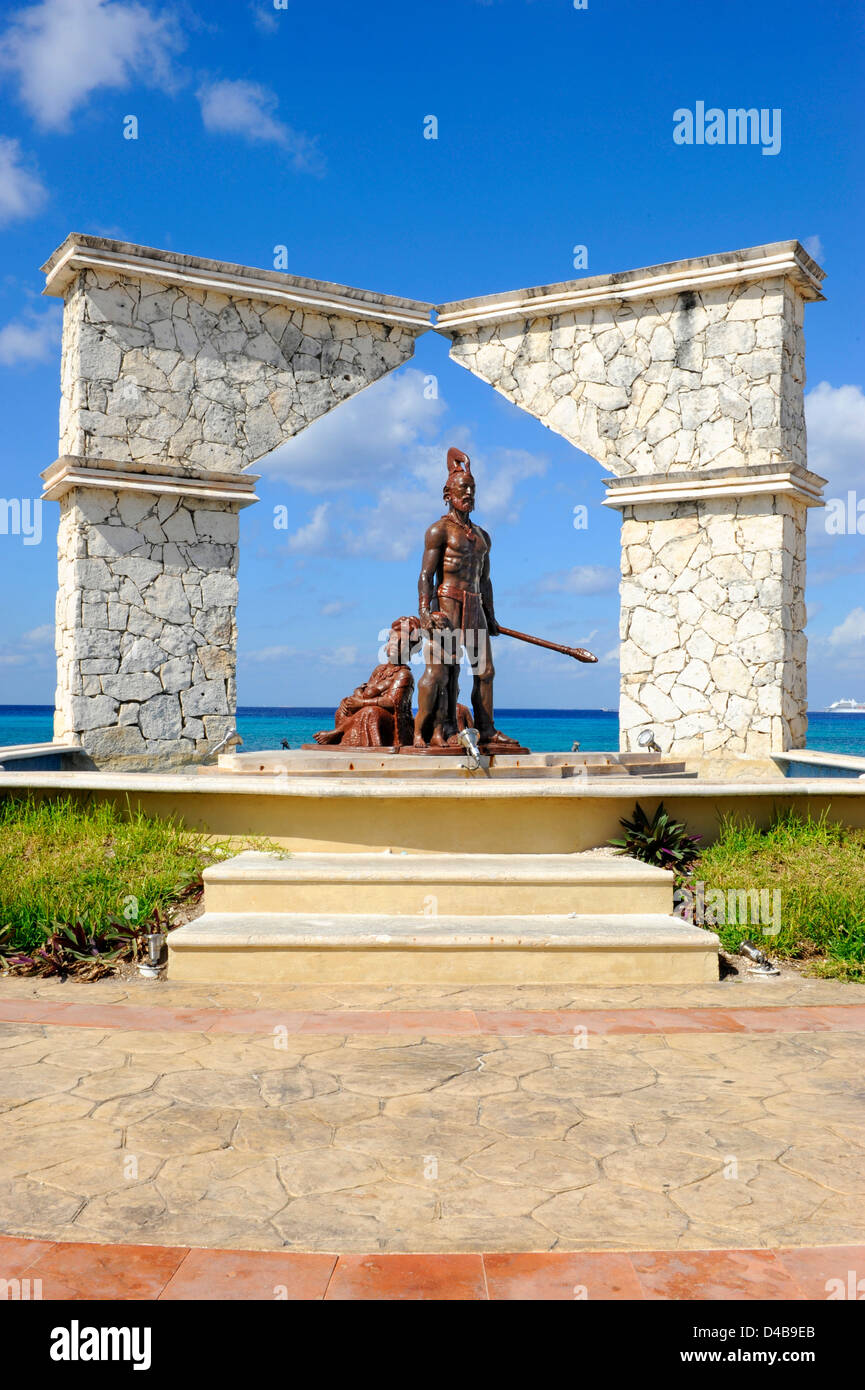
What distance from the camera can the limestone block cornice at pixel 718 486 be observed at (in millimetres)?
12742

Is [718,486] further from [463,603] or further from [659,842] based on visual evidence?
[659,842]

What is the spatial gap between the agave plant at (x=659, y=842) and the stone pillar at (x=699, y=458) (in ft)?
17.7

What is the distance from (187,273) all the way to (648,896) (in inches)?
400

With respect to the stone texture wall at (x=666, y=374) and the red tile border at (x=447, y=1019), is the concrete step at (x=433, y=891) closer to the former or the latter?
the red tile border at (x=447, y=1019)

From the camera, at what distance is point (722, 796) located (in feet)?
26.9

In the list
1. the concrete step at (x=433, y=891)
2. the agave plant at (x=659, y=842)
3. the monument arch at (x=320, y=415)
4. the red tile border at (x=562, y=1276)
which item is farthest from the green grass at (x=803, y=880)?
the monument arch at (x=320, y=415)

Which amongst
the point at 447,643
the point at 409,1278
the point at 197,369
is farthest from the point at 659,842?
the point at 197,369

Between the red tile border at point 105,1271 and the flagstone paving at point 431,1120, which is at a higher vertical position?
the red tile border at point 105,1271

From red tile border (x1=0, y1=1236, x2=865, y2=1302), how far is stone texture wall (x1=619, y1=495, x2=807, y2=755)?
10.5 metres

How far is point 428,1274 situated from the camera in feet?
9.33

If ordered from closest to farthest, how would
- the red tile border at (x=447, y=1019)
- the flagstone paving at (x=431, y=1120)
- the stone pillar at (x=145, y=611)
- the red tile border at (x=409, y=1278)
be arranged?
the red tile border at (x=409, y=1278) < the flagstone paving at (x=431, y=1120) < the red tile border at (x=447, y=1019) < the stone pillar at (x=145, y=611)

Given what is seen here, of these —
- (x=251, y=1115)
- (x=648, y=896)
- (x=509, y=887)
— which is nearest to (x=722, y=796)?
(x=648, y=896)

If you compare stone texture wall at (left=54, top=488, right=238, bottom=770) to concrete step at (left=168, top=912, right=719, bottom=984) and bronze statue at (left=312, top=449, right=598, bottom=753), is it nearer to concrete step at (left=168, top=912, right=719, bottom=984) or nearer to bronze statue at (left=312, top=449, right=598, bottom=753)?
bronze statue at (left=312, top=449, right=598, bottom=753)
